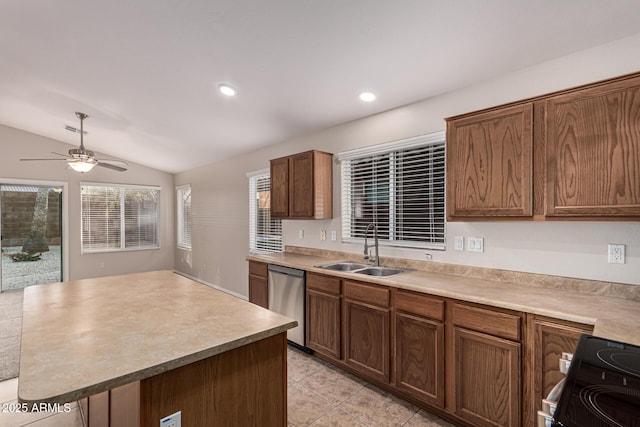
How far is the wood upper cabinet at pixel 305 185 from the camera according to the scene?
3.56 m

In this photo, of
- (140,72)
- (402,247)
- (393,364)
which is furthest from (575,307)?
(140,72)

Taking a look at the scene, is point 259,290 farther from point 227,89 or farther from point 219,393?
point 219,393

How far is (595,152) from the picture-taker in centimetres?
175

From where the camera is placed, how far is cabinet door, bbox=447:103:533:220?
200cm

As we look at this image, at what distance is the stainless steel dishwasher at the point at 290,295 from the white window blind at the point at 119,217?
529cm

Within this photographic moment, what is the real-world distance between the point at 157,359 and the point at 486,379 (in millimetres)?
1864

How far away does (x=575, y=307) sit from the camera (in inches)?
67.0

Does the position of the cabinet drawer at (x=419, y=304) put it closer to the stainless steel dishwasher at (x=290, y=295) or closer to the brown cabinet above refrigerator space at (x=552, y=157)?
the brown cabinet above refrigerator space at (x=552, y=157)

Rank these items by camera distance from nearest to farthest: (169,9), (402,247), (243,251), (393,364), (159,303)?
(159,303), (169,9), (393,364), (402,247), (243,251)

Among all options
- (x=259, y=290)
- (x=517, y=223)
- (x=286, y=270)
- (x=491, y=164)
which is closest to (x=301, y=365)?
(x=286, y=270)

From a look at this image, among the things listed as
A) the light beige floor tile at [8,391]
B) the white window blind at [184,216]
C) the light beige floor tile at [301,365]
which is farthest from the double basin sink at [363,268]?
the white window blind at [184,216]

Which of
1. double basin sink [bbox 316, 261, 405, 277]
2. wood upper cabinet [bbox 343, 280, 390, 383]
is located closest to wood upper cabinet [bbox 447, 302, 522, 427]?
wood upper cabinet [bbox 343, 280, 390, 383]

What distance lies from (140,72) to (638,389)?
4.03 meters

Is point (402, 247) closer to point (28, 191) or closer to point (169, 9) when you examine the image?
point (169, 9)
